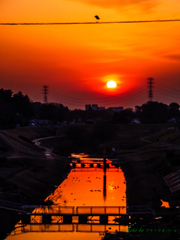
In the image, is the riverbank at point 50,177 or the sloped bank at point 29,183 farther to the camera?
the riverbank at point 50,177

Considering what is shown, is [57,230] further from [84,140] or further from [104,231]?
[84,140]

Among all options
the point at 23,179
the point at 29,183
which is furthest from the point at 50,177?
the point at 29,183

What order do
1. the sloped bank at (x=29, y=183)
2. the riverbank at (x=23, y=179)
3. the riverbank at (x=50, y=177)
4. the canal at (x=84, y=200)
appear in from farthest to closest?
the riverbank at (x=50, y=177) < the riverbank at (x=23, y=179) < the sloped bank at (x=29, y=183) < the canal at (x=84, y=200)

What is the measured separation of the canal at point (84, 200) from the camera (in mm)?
35969

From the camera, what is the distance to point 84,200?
4934 cm

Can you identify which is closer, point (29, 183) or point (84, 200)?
point (84, 200)

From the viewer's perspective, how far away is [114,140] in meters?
160

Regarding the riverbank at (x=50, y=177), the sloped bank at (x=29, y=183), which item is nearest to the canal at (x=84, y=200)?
the sloped bank at (x=29, y=183)

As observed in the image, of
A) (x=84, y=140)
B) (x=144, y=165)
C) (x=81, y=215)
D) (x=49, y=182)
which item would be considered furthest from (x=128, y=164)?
(x=84, y=140)

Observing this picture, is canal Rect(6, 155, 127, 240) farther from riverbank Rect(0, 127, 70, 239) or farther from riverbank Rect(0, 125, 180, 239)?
riverbank Rect(0, 125, 180, 239)

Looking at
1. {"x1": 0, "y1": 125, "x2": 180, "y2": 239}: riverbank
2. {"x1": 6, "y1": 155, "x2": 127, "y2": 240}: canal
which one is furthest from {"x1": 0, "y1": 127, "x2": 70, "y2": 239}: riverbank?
{"x1": 6, "y1": 155, "x2": 127, "y2": 240}: canal

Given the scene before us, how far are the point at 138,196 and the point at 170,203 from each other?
7.05m

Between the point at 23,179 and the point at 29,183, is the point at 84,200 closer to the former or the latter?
the point at 29,183

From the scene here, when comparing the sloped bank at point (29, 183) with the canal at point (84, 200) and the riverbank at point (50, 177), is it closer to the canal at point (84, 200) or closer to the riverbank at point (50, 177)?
the riverbank at point (50, 177)
